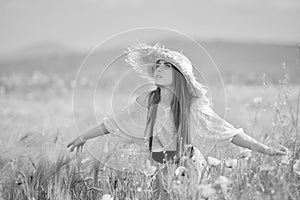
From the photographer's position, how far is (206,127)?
3410 millimetres

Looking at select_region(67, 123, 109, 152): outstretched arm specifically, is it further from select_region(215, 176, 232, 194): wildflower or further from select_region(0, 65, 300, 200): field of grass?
select_region(215, 176, 232, 194): wildflower

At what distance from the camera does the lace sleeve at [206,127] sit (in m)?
3.39

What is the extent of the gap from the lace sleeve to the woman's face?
229 millimetres

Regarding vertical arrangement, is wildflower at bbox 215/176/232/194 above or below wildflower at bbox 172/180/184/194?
above

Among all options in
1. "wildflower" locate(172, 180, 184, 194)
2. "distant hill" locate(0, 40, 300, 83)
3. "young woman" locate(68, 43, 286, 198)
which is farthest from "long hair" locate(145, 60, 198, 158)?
"distant hill" locate(0, 40, 300, 83)

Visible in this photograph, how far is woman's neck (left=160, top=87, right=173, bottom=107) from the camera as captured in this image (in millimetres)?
3400

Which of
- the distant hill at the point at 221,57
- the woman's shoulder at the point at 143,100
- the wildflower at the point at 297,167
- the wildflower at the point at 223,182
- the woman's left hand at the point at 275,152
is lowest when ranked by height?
the wildflower at the point at 223,182

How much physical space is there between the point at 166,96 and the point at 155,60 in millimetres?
238

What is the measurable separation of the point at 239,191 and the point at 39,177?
3.91 ft

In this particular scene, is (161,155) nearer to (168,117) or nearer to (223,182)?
(168,117)

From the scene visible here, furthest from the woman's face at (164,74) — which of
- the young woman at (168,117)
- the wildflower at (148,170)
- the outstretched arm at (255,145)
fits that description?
the wildflower at (148,170)

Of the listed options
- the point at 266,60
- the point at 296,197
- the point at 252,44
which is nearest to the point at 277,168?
the point at 296,197

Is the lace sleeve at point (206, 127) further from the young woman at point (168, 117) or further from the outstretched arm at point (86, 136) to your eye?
the outstretched arm at point (86, 136)

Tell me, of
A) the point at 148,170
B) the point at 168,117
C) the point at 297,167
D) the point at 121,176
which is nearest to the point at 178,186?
the point at 148,170
